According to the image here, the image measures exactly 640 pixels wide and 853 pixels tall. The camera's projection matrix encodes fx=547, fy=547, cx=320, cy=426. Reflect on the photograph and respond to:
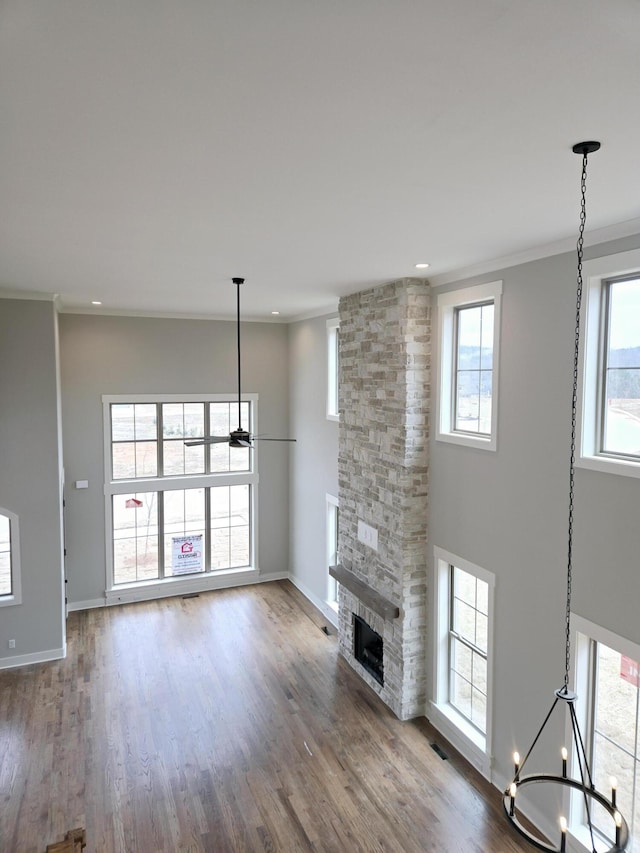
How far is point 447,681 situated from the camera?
5727 millimetres

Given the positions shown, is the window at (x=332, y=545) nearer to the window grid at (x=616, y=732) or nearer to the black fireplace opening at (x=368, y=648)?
the black fireplace opening at (x=368, y=648)

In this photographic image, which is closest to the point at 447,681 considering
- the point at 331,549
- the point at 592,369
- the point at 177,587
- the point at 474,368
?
the point at 331,549

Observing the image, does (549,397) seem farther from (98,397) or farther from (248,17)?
(98,397)

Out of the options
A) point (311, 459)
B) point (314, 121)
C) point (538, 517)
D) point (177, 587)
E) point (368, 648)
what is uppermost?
point (314, 121)

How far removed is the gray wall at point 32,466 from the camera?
21.5 ft

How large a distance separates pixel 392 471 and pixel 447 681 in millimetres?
2260

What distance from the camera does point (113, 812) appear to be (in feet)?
15.1

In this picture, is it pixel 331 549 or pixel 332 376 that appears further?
pixel 331 549

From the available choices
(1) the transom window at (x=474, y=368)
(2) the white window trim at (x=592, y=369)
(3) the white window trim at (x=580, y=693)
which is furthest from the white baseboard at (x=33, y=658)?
(2) the white window trim at (x=592, y=369)

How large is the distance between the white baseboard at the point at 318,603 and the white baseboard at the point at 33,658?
3.59 m

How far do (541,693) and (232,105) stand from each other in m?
4.57

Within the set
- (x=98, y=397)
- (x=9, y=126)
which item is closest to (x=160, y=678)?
(x=98, y=397)

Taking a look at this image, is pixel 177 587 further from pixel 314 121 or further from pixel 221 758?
pixel 314 121

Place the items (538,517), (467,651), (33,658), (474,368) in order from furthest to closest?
1. (33,658)
2. (467,651)
3. (474,368)
4. (538,517)
